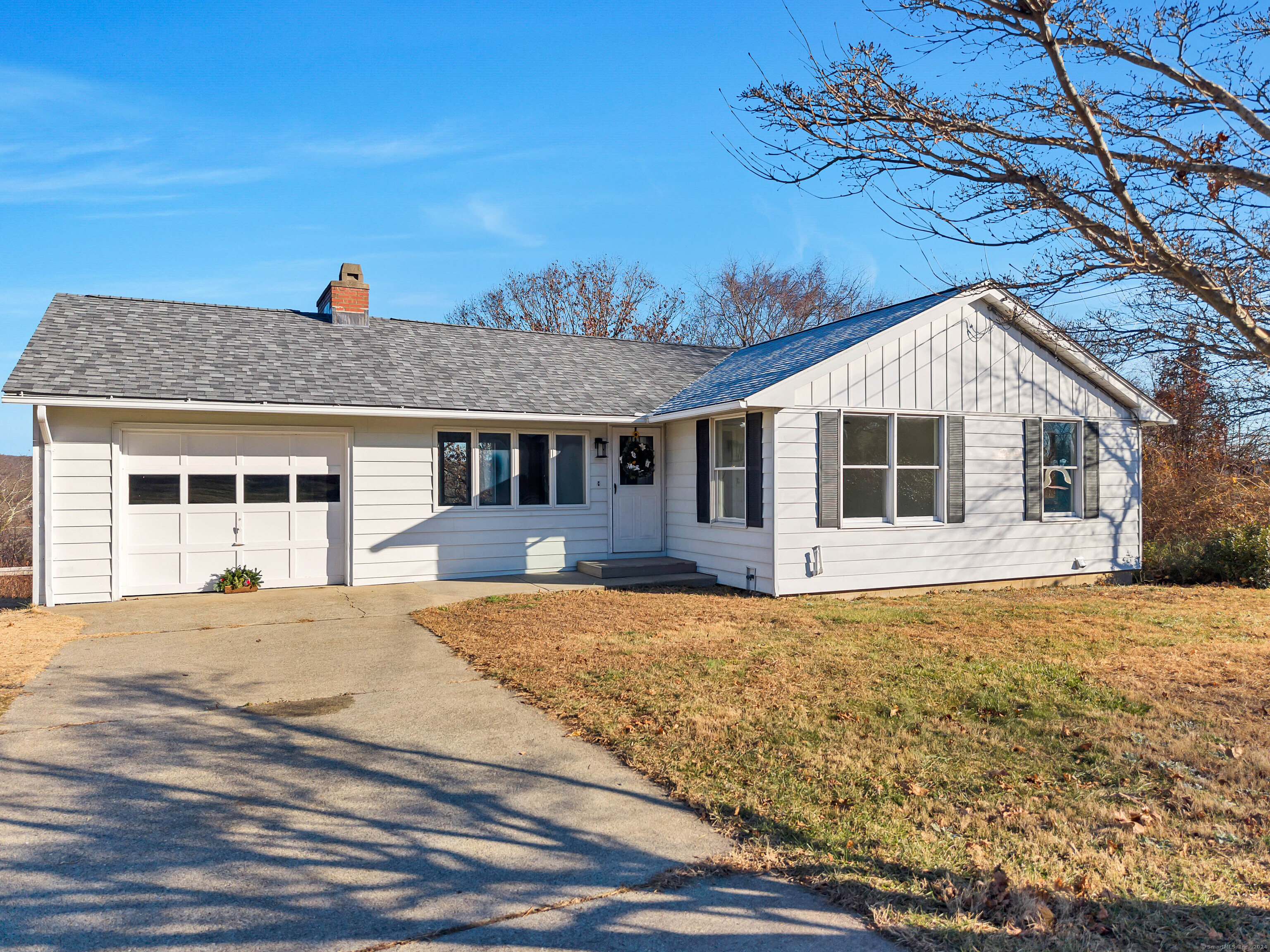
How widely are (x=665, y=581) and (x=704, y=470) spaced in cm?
181

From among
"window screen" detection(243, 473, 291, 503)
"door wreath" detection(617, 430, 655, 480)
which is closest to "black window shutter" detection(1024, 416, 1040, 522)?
"door wreath" detection(617, 430, 655, 480)

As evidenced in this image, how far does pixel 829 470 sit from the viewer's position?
10672mm

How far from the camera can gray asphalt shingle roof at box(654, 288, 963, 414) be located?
11.0 metres

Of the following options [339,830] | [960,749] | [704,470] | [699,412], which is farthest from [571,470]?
[339,830]

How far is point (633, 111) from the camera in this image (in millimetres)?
9672

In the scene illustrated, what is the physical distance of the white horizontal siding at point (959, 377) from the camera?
429 inches

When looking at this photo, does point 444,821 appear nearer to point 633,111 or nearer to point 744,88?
point 744,88

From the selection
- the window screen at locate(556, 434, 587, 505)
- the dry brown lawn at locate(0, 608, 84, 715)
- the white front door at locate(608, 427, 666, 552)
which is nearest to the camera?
the dry brown lawn at locate(0, 608, 84, 715)

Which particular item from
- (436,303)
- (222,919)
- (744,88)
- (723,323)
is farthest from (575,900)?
(436,303)

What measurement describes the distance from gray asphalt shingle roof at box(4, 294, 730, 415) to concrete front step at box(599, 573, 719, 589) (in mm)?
2726

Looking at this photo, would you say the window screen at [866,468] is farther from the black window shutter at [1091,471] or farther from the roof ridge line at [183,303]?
the roof ridge line at [183,303]

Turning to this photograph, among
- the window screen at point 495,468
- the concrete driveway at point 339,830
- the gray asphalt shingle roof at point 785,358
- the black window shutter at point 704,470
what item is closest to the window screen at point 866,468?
the gray asphalt shingle roof at point 785,358

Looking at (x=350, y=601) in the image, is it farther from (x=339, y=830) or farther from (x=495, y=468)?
(x=339, y=830)

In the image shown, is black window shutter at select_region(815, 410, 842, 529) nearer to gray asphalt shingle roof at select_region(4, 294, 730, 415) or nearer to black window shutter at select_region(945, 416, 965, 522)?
black window shutter at select_region(945, 416, 965, 522)
